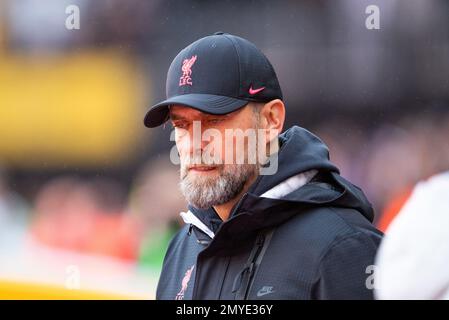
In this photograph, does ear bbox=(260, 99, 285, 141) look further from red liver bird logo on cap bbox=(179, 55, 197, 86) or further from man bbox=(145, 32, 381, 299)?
red liver bird logo on cap bbox=(179, 55, 197, 86)

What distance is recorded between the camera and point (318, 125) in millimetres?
3424

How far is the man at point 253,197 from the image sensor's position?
1.63 metres

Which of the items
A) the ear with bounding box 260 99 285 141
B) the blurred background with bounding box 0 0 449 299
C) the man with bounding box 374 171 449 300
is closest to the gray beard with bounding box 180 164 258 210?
the ear with bounding box 260 99 285 141

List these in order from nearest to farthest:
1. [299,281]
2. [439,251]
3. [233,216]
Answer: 1. [439,251]
2. [299,281]
3. [233,216]

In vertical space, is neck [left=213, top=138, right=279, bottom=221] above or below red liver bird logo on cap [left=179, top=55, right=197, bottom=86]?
below

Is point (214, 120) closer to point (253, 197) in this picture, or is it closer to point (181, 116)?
point (181, 116)

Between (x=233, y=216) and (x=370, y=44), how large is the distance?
187 cm

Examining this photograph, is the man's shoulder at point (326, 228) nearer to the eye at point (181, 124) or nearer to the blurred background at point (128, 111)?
the eye at point (181, 124)

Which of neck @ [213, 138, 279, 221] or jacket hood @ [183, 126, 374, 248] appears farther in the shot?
neck @ [213, 138, 279, 221]

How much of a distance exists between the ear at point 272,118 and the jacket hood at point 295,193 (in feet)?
0.15

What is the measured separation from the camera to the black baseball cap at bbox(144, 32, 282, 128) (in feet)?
5.95

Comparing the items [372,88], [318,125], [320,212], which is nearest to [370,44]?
[372,88]

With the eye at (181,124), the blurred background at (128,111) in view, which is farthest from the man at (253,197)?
the blurred background at (128,111)
